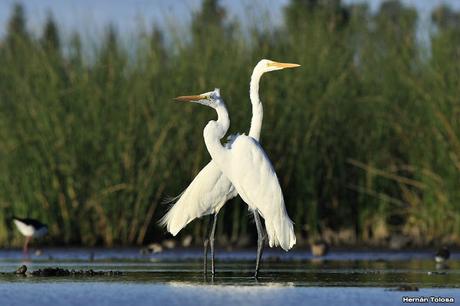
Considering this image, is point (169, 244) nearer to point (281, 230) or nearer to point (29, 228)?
point (29, 228)

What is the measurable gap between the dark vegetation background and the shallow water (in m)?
1.09

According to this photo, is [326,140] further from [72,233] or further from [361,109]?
[72,233]

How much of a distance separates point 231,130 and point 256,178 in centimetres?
579

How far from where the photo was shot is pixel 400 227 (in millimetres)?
18922

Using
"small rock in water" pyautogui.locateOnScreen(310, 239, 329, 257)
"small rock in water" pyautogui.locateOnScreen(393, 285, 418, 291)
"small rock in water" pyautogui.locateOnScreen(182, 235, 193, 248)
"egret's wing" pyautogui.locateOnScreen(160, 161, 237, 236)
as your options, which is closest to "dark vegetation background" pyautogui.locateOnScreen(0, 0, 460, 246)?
"small rock in water" pyautogui.locateOnScreen(182, 235, 193, 248)

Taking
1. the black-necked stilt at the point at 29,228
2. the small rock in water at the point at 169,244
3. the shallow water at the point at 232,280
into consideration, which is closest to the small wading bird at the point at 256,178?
the shallow water at the point at 232,280

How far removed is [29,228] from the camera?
56.5ft

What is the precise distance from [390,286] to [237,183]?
7.02 feet

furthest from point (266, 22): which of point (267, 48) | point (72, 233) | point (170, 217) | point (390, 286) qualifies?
point (390, 286)

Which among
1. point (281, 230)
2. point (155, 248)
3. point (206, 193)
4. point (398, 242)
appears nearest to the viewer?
point (281, 230)

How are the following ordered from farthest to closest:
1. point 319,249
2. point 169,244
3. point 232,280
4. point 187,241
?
point 187,241, point 169,244, point 319,249, point 232,280

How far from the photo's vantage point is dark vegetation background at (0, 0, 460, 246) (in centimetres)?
1831

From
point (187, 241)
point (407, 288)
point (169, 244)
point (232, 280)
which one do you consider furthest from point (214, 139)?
point (187, 241)

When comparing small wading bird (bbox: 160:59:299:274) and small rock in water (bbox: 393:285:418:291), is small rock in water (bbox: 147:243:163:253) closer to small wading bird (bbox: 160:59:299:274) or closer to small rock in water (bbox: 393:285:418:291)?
small wading bird (bbox: 160:59:299:274)
